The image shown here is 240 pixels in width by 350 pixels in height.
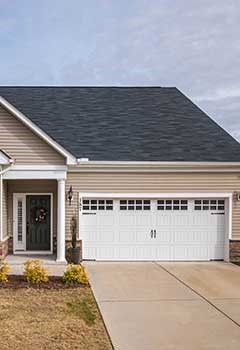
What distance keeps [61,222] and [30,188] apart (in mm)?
2161

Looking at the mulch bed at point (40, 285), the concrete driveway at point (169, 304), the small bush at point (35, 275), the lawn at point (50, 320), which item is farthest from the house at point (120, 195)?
the lawn at point (50, 320)

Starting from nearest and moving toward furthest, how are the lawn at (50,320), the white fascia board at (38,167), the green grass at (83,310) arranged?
the lawn at (50,320), the green grass at (83,310), the white fascia board at (38,167)

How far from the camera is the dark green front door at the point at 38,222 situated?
53.5ft

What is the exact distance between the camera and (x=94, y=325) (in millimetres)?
7930

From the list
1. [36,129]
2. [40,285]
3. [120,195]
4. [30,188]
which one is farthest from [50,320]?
[30,188]

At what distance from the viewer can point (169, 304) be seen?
9539mm

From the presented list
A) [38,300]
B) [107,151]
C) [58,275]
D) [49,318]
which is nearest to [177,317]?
[49,318]

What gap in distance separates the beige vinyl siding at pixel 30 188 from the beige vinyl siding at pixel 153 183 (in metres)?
1.01

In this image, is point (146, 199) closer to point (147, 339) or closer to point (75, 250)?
point (75, 250)

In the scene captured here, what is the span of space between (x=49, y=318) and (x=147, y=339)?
1986 mm

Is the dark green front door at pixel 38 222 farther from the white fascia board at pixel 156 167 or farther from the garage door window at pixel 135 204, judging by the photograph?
the garage door window at pixel 135 204

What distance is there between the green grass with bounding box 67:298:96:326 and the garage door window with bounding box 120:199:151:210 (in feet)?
20.6

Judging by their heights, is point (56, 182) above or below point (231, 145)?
below

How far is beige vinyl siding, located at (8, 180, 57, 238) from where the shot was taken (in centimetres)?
1611
